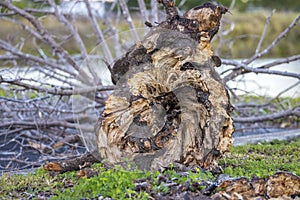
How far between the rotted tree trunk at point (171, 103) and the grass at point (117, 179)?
16 centimetres

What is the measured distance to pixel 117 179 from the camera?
2.54 metres

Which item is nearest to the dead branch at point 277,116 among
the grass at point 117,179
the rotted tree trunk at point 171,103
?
the grass at point 117,179

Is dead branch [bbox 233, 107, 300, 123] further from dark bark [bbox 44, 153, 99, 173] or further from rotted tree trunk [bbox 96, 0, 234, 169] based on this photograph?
dark bark [bbox 44, 153, 99, 173]

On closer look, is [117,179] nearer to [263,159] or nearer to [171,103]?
[171,103]

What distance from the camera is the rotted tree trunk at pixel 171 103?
3006 mm

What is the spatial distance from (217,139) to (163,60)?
522mm

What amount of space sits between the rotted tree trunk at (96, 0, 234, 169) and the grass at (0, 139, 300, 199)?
159 millimetres

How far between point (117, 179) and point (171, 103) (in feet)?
2.42

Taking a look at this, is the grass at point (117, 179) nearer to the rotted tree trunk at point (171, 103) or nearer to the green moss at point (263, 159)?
the green moss at point (263, 159)

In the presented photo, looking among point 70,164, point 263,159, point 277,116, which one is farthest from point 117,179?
point 277,116

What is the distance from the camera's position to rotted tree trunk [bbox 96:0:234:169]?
9.86ft

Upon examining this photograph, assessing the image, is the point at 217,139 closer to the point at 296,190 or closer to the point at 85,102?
the point at 296,190

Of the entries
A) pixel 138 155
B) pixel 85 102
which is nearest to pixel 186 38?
pixel 138 155

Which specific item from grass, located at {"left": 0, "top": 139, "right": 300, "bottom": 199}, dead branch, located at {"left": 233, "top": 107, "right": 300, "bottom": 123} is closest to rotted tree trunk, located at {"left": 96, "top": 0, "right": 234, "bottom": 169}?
grass, located at {"left": 0, "top": 139, "right": 300, "bottom": 199}
